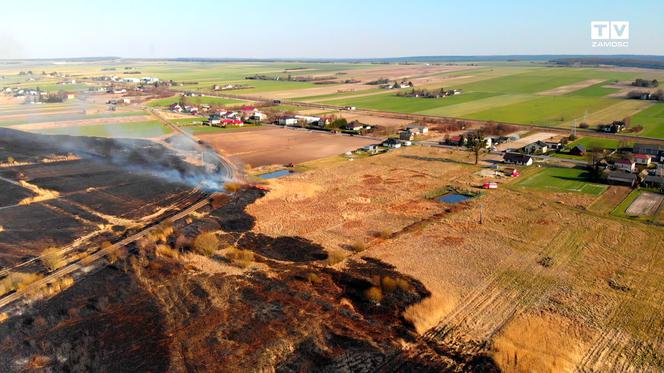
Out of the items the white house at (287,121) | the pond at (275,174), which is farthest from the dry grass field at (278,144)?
the pond at (275,174)

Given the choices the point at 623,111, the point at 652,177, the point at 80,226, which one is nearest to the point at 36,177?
the point at 80,226

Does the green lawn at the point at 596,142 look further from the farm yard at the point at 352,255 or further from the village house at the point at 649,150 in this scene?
the village house at the point at 649,150

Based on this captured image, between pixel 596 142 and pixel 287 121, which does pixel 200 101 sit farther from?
pixel 596 142

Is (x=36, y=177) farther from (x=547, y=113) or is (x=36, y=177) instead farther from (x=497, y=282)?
(x=547, y=113)

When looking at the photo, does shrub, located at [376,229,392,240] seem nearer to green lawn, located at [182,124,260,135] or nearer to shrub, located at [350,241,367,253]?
shrub, located at [350,241,367,253]

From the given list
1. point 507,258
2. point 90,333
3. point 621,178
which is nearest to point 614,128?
point 621,178
